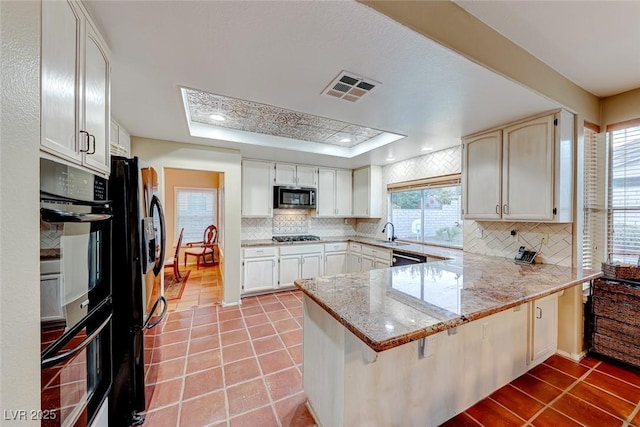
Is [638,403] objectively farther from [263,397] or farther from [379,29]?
[379,29]

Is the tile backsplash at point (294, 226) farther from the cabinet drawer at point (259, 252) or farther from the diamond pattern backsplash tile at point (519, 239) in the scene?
the diamond pattern backsplash tile at point (519, 239)

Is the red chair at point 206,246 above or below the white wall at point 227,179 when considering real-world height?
below

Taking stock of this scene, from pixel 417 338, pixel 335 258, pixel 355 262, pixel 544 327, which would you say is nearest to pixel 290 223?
pixel 335 258

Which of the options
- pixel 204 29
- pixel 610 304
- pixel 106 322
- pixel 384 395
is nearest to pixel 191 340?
pixel 106 322

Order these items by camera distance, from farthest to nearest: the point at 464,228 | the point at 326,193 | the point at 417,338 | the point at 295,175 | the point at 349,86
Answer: the point at 326,193
the point at 295,175
the point at 464,228
the point at 349,86
the point at 417,338

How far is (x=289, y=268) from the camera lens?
403 cm

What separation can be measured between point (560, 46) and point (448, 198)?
2017 millimetres

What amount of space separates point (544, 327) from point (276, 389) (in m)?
2.35

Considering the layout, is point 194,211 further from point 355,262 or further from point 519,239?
point 519,239

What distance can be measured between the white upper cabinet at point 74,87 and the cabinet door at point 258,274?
→ 2.63 m

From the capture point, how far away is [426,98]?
6.18ft

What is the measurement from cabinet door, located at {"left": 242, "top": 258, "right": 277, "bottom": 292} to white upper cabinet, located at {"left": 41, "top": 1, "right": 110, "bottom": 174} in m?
2.63

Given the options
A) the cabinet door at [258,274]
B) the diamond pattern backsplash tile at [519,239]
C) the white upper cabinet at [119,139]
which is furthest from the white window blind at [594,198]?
the white upper cabinet at [119,139]

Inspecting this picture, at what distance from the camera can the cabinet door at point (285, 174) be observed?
419 cm
